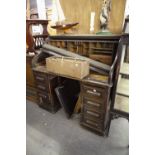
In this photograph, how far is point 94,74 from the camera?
1.87m

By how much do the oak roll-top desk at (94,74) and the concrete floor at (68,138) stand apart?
13 centimetres

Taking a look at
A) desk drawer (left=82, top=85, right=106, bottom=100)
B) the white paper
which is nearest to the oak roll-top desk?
desk drawer (left=82, top=85, right=106, bottom=100)

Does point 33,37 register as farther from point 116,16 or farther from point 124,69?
point 124,69

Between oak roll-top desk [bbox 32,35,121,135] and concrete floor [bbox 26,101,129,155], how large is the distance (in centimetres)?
13

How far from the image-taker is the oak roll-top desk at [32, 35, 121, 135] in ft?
5.17

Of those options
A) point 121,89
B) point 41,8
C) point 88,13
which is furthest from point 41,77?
point 41,8

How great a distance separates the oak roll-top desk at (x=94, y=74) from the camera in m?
1.58

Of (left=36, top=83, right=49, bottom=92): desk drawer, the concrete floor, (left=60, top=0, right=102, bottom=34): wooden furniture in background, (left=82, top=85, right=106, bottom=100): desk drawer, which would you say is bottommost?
the concrete floor

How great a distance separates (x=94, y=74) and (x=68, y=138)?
0.92 meters

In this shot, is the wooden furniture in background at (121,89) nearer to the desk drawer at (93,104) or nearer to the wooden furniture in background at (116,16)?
the desk drawer at (93,104)

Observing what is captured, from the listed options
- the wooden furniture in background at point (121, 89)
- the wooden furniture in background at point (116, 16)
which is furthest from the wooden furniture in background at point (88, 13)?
the wooden furniture in background at point (121, 89)

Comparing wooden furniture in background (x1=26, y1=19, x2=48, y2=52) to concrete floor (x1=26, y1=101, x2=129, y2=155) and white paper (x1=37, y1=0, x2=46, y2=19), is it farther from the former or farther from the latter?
white paper (x1=37, y1=0, x2=46, y2=19)

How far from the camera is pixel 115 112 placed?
5.25ft
